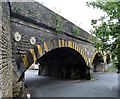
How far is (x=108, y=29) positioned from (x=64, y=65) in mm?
10074

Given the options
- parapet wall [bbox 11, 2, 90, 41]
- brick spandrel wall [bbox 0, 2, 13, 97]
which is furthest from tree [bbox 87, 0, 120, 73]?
brick spandrel wall [bbox 0, 2, 13, 97]

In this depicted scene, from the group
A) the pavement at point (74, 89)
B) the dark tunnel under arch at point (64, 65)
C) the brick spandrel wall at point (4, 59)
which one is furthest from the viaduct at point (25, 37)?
the pavement at point (74, 89)

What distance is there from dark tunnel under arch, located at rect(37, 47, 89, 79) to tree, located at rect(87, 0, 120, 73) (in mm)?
5735

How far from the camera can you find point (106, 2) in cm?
912

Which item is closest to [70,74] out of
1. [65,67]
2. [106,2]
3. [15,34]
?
[65,67]

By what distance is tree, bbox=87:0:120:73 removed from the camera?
8.77m

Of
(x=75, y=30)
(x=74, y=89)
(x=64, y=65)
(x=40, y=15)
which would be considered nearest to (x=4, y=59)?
(x=40, y=15)

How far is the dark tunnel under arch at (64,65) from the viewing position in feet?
55.0

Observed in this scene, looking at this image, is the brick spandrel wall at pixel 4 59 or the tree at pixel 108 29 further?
the tree at pixel 108 29

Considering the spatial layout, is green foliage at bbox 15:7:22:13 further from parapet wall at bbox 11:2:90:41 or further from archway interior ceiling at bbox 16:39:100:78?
archway interior ceiling at bbox 16:39:100:78

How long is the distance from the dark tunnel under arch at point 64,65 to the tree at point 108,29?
18.8ft

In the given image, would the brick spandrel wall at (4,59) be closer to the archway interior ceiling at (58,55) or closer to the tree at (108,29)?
the archway interior ceiling at (58,55)

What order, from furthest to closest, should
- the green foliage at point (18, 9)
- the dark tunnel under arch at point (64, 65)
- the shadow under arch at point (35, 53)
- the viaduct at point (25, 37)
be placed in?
the dark tunnel under arch at point (64, 65), the shadow under arch at point (35, 53), the green foliage at point (18, 9), the viaduct at point (25, 37)

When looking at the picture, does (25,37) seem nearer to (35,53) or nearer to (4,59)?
(35,53)
